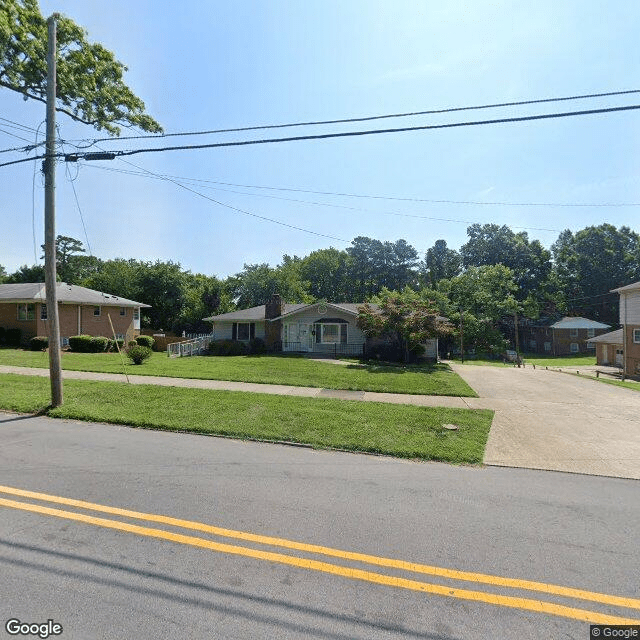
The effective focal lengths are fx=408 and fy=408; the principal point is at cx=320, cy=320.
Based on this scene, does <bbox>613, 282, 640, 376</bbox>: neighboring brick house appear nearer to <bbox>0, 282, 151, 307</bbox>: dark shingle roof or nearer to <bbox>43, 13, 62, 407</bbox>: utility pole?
<bbox>43, 13, 62, 407</bbox>: utility pole

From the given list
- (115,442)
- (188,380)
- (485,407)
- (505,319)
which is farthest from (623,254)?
(115,442)

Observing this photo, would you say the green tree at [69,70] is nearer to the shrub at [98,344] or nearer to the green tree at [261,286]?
the shrub at [98,344]

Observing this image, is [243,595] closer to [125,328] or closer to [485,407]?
[485,407]

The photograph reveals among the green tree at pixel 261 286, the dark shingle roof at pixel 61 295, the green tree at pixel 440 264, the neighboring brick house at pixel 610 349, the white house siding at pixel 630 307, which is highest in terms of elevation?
the green tree at pixel 440 264

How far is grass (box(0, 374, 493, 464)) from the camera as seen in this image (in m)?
7.62

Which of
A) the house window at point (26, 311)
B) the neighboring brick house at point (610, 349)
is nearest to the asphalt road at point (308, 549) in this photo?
the house window at point (26, 311)

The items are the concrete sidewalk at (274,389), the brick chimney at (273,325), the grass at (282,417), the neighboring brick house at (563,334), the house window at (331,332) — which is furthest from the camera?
the neighboring brick house at (563,334)

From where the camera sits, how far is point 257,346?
29250 millimetres

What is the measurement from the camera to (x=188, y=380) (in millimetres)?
14711

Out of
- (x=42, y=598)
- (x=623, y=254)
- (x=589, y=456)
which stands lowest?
(x=589, y=456)

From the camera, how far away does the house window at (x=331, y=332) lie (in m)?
28.0

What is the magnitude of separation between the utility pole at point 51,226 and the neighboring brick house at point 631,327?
3134 centimetres

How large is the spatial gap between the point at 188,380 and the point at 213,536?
11.3 meters

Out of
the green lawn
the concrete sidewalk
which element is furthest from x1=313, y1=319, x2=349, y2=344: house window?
the concrete sidewalk
